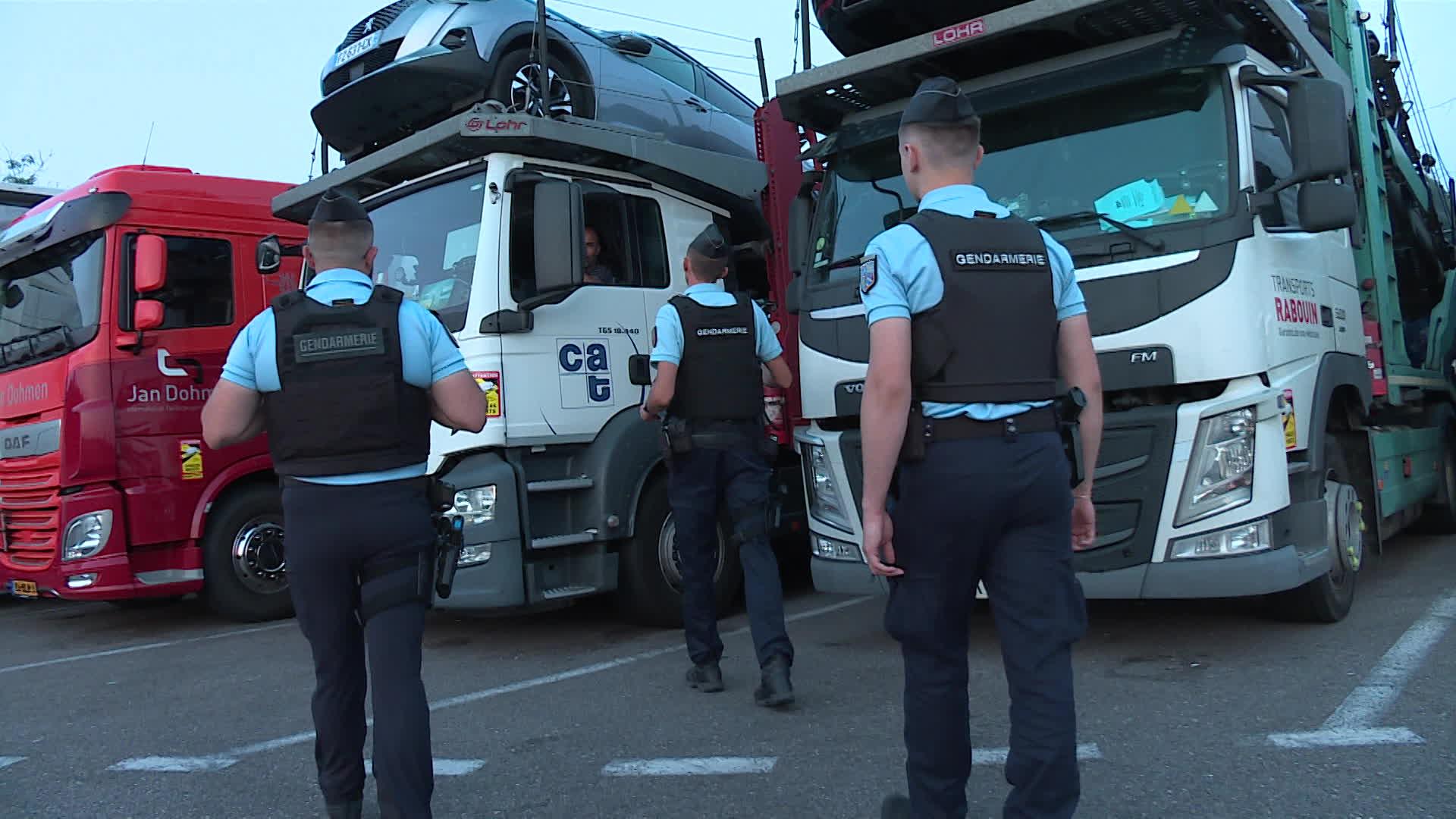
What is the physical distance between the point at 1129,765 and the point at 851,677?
1563 millimetres

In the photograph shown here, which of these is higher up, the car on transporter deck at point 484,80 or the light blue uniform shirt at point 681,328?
the car on transporter deck at point 484,80

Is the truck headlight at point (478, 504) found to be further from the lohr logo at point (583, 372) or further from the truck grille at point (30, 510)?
the truck grille at point (30, 510)

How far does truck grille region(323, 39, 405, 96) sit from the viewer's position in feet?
22.1

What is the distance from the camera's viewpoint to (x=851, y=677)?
4.95 metres

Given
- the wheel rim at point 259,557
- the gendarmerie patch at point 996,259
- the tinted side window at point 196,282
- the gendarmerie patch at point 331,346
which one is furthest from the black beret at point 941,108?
the wheel rim at point 259,557

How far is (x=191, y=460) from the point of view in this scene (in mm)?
7453

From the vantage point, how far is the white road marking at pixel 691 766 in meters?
3.74

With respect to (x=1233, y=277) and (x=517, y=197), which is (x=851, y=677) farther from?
(x=517, y=197)

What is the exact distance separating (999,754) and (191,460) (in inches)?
229

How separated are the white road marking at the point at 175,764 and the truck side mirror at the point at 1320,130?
4.66 metres

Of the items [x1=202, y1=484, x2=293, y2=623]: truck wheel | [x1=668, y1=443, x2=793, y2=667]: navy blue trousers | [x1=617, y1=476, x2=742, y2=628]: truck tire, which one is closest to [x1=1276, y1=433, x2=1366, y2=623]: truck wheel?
[x1=668, y1=443, x2=793, y2=667]: navy blue trousers

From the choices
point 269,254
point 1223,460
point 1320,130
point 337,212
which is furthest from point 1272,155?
point 269,254

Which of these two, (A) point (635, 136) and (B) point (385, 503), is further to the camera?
(A) point (635, 136)

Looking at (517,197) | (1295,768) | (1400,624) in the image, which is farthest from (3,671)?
(1400,624)
